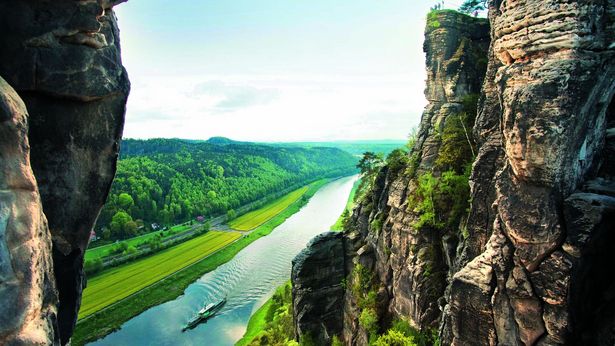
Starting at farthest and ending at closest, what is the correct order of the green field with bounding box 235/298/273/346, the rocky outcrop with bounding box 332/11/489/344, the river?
the river
the green field with bounding box 235/298/273/346
the rocky outcrop with bounding box 332/11/489/344

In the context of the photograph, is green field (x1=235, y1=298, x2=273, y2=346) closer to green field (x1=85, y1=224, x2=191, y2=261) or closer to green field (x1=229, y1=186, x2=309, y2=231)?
green field (x1=85, y1=224, x2=191, y2=261)

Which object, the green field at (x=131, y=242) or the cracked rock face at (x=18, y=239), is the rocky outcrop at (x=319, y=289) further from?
the green field at (x=131, y=242)

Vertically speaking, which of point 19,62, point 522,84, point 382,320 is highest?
point 19,62

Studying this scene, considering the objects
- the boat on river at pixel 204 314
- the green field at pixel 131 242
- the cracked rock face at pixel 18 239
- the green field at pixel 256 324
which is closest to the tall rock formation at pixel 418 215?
the green field at pixel 256 324

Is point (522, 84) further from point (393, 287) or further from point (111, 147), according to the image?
point (393, 287)

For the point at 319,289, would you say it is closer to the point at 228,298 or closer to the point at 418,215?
the point at 418,215

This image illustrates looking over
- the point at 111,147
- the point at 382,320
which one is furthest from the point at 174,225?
the point at 111,147

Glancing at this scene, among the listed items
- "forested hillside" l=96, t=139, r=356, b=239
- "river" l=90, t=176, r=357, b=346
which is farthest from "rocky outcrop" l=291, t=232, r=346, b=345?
"forested hillside" l=96, t=139, r=356, b=239
